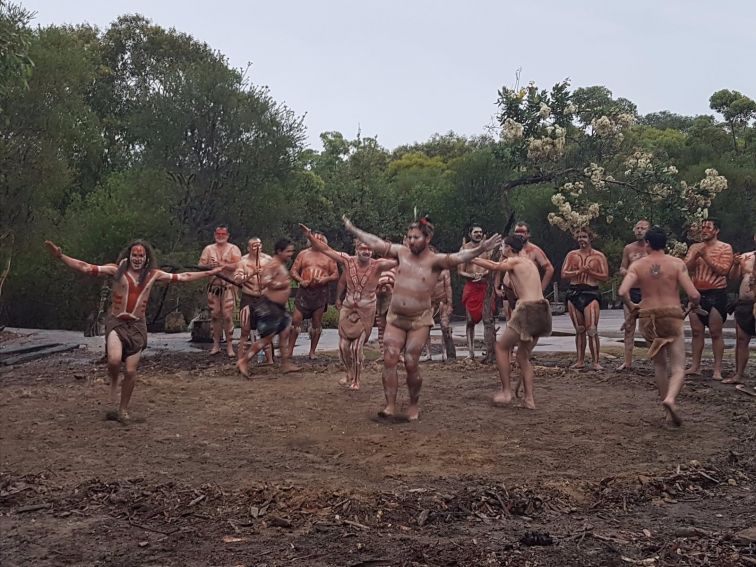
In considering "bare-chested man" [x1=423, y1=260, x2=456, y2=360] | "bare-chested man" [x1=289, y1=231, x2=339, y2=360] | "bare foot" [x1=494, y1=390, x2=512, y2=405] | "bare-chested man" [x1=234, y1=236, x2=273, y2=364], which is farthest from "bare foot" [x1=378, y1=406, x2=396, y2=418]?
"bare-chested man" [x1=423, y1=260, x2=456, y2=360]

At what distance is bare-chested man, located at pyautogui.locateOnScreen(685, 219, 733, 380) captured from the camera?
10547 mm

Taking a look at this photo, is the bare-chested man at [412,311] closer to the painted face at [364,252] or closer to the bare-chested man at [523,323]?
the bare-chested man at [523,323]

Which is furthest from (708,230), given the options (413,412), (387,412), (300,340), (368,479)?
(300,340)

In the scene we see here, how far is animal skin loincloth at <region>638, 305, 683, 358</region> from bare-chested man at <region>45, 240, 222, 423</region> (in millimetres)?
4437

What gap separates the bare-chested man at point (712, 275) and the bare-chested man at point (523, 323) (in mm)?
2905

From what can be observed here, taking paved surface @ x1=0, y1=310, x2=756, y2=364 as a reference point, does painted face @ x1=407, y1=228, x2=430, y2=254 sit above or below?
above

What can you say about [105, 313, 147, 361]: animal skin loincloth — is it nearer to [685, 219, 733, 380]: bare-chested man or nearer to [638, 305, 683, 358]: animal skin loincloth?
[638, 305, 683, 358]: animal skin loincloth

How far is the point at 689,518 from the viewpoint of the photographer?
519 cm

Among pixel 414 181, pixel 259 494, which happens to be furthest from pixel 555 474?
pixel 414 181

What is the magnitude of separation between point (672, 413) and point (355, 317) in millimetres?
3753

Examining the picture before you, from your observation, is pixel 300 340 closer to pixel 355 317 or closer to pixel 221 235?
pixel 221 235

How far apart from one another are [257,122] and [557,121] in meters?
19.1

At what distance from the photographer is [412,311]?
26.3ft

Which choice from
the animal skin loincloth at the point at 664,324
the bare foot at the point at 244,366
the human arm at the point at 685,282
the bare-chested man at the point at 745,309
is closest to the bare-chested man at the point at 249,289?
the bare foot at the point at 244,366
